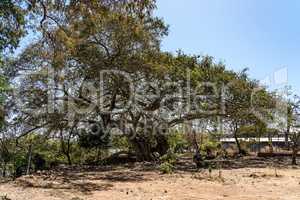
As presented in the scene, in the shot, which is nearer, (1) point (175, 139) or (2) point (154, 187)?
(2) point (154, 187)

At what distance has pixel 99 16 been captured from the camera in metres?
8.62

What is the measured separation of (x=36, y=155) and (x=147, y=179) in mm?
10943

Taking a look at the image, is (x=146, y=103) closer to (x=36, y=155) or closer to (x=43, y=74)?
(x=43, y=74)

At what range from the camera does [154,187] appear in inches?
439

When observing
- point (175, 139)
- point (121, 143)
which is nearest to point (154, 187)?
point (121, 143)

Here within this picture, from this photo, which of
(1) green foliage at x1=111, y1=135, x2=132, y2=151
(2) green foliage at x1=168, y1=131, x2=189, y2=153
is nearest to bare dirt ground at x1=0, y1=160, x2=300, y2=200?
(1) green foliage at x1=111, y1=135, x2=132, y2=151

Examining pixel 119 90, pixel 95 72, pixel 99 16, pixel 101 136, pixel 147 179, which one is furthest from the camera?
pixel 101 136

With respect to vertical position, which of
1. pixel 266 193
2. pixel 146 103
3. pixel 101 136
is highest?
pixel 146 103

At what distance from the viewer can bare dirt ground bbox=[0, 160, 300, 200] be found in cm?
975

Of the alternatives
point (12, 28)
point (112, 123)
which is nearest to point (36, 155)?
point (112, 123)

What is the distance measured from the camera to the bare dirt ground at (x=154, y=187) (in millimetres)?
9750

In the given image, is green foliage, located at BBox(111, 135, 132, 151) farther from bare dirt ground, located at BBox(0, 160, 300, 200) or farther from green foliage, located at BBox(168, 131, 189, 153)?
bare dirt ground, located at BBox(0, 160, 300, 200)

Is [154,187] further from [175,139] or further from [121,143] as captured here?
[175,139]

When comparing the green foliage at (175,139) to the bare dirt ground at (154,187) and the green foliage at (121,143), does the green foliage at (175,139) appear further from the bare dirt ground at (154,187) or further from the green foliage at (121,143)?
the bare dirt ground at (154,187)
